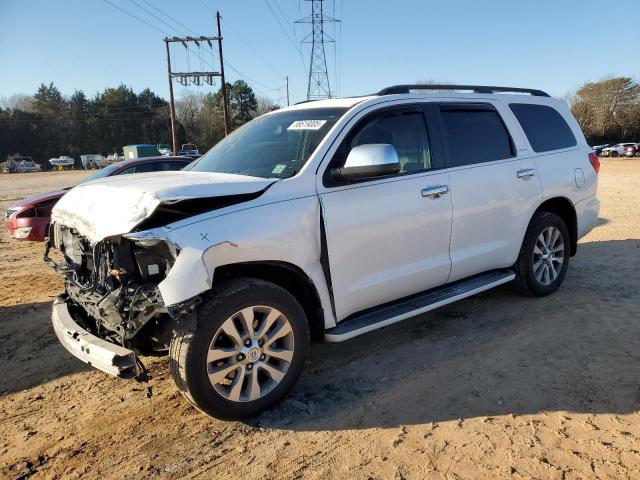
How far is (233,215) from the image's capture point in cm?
290

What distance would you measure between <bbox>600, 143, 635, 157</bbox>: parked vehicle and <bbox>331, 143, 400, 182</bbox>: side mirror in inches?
2322

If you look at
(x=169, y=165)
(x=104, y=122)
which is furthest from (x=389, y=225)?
(x=104, y=122)

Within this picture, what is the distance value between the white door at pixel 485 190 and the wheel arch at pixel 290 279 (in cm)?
137

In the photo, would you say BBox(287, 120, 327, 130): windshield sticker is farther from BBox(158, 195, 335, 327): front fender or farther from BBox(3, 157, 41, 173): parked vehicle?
BBox(3, 157, 41, 173): parked vehicle

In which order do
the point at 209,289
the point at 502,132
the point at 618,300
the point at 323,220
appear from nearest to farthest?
the point at 209,289
the point at 323,220
the point at 502,132
the point at 618,300

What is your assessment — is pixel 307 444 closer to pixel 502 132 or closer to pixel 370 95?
pixel 370 95

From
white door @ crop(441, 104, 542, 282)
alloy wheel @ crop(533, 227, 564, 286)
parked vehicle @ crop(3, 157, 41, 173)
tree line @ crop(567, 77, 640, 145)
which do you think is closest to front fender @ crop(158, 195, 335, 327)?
white door @ crop(441, 104, 542, 282)

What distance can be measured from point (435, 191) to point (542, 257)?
1.84 metres

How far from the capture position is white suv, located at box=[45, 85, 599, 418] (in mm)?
2793

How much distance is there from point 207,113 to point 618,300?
82.2 m

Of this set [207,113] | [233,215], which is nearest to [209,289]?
[233,215]

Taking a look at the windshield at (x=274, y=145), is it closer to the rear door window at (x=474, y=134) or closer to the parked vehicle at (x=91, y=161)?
the rear door window at (x=474, y=134)

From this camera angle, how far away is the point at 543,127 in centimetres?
501

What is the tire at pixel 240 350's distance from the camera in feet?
9.11
